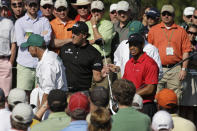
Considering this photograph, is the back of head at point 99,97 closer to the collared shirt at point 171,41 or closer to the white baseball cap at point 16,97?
the white baseball cap at point 16,97

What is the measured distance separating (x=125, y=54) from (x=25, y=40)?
205cm

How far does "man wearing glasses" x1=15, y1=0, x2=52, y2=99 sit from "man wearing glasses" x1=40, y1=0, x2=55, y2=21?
1.10 feet

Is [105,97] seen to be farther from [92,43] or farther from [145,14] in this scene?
[145,14]

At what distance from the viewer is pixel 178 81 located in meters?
13.4

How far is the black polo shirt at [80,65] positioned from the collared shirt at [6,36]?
2.01 meters

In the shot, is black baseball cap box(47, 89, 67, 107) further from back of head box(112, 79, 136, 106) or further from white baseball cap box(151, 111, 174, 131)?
white baseball cap box(151, 111, 174, 131)

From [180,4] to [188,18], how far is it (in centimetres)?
153

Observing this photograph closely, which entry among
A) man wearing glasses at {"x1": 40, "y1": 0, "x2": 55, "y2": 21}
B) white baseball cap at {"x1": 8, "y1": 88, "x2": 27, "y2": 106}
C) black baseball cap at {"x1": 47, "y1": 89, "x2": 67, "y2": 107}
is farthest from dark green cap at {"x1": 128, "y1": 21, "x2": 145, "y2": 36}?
black baseball cap at {"x1": 47, "y1": 89, "x2": 67, "y2": 107}

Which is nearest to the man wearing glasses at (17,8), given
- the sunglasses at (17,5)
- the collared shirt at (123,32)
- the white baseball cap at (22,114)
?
the sunglasses at (17,5)

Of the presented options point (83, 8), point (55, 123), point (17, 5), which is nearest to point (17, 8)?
point (17, 5)

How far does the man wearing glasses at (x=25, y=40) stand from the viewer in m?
12.5

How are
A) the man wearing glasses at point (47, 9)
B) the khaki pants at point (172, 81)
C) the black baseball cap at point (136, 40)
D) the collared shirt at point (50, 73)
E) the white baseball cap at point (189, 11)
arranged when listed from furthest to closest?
1. the white baseball cap at point (189, 11)
2. the khaki pants at point (172, 81)
3. the man wearing glasses at point (47, 9)
4. the black baseball cap at point (136, 40)
5. the collared shirt at point (50, 73)

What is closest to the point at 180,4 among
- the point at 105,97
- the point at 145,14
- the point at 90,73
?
the point at 145,14

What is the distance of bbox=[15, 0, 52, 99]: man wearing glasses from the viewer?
41.1 ft
